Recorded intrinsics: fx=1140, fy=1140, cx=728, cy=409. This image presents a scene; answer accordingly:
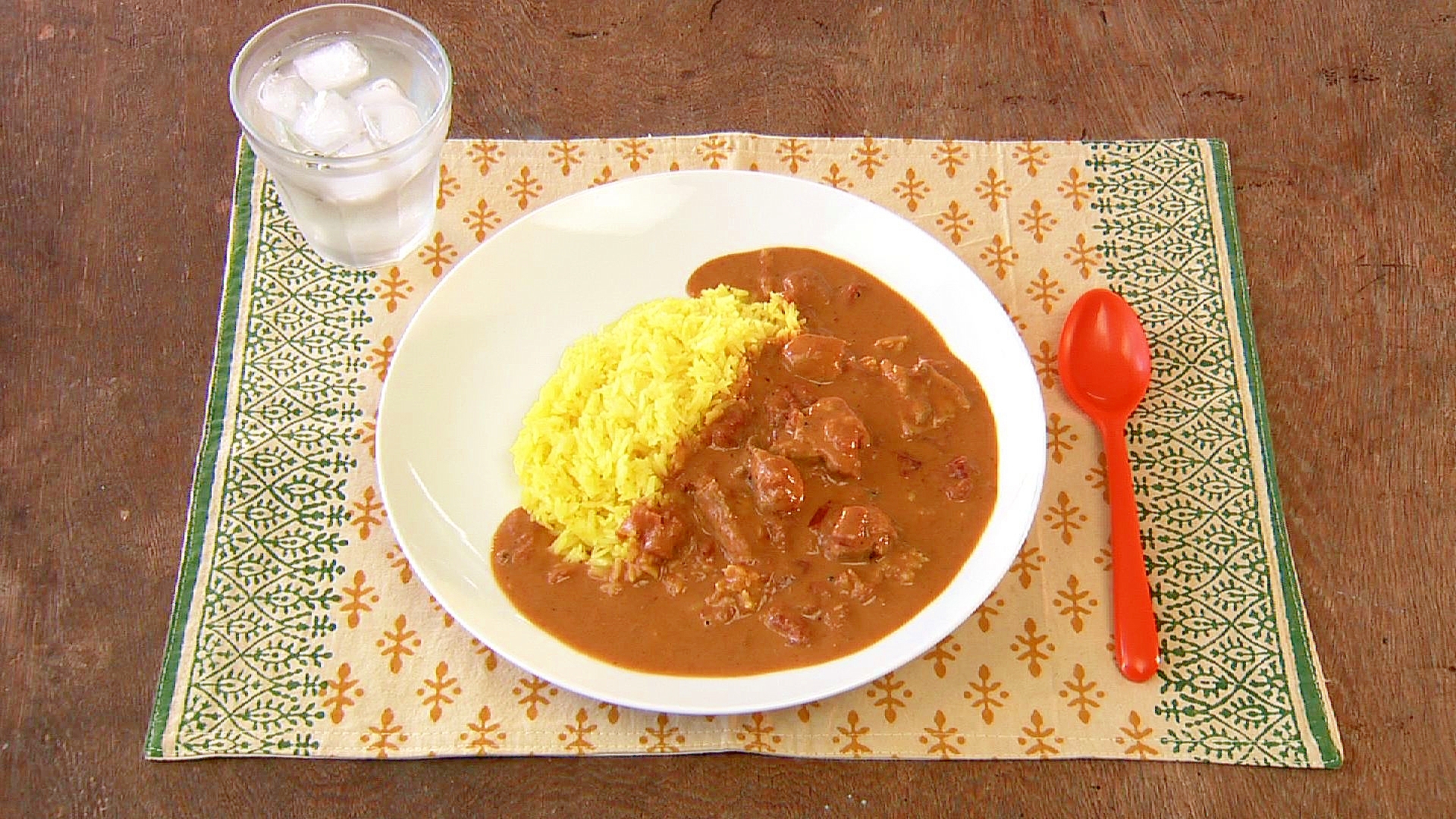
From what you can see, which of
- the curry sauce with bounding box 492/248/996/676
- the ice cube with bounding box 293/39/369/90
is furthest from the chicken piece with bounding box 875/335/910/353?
the ice cube with bounding box 293/39/369/90

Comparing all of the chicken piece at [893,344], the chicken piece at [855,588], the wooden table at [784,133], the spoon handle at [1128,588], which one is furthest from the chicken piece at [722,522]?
the spoon handle at [1128,588]

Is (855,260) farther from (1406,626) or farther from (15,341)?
(15,341)

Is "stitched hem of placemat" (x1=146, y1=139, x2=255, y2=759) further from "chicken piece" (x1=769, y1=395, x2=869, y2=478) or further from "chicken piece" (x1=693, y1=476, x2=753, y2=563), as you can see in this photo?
"chicken piece" (x1=769, y1=395, x2=869, y2=478)

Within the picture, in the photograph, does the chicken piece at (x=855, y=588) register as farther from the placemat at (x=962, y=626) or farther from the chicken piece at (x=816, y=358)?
the chicken piece at (x=816, y=358)

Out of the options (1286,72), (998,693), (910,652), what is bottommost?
(998,693)

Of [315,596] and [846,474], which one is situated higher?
[846,474]

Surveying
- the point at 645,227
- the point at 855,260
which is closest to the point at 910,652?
the point at 855,260

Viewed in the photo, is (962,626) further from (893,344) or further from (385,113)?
(385,113)
